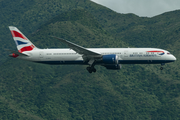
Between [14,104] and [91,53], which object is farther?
[14,104]

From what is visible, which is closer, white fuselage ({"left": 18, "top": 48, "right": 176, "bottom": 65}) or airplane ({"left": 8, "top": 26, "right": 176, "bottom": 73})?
airplane ({"left": 8, "top": 26, "right": 176, "bottom": 73})

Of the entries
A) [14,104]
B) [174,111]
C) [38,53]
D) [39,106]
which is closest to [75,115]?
[39,106]

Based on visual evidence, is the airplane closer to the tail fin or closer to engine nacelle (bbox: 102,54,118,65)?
engine nacelle (bbox: 102,54,118,65)

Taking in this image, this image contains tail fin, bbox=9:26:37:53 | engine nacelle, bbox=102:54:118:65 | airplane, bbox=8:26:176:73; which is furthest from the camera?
tail fin, bbox=9:26:37:53

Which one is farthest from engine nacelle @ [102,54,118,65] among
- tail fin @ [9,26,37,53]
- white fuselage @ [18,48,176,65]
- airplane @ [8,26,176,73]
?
tail fin @ [9,26,37,53]

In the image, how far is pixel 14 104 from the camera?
188000mm

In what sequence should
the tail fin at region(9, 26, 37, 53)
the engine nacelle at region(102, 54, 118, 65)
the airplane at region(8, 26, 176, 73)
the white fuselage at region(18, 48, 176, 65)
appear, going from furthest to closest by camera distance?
the tail fin at region(9, 26, 37, 53)
the white fuselage at region(18, 48, 176, 65)
the airplane at region(8, 26, 176, 73)
the engine nacelle at region(102, 54, 118, 65)

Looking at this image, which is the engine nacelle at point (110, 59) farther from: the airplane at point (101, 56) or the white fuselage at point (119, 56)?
the white fuselage at point (119, 56)

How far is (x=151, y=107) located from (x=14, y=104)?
7384cm

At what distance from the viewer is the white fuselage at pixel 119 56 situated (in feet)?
252

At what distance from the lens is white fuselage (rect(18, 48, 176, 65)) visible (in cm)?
7694

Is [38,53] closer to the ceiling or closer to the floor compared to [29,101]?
closer to the ceiling

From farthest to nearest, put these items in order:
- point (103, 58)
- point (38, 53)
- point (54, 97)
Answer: point (54, 97) → point (38, 53) → point (103, 58)

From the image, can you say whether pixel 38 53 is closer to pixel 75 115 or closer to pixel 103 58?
pixel 103 58
